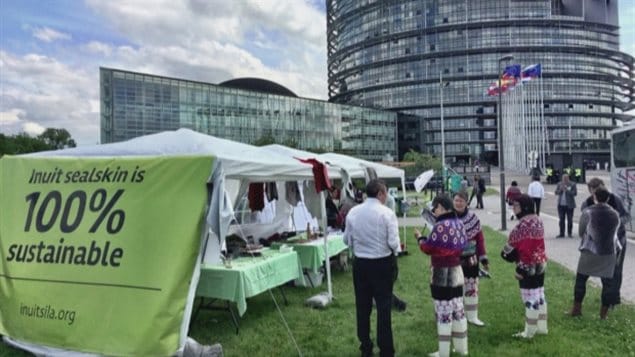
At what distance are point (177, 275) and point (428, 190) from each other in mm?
37557

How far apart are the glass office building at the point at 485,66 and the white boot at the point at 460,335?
102 m

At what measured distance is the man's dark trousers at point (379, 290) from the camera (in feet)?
16.8

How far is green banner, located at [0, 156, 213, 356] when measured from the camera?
5102 mm

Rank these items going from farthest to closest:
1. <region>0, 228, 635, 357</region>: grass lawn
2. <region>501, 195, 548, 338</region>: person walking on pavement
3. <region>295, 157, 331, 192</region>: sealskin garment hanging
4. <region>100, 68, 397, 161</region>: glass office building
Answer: <region>100, 68, 397, 161</region>: glass office building < <region>295, 157, 331, 192</region>: sealskin garment hanging < <region>0, 228, 635, 357</region>: grass lawn < <region>501, 195, 548, 338</region>: person walking on pavement

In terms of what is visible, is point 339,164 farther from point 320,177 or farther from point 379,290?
point 379,290

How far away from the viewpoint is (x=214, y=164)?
16.9ft

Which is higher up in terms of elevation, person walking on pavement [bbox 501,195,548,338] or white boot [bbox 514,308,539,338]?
person walking on pavement [bbox 501,195,548,338]

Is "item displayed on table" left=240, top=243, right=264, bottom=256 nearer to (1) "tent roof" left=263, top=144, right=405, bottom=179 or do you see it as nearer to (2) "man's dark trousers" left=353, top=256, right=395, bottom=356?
(1) "tent roof" left=263, top=144, right=405, bottom=179

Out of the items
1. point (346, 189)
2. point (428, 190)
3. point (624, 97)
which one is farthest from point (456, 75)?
point (346, 189)

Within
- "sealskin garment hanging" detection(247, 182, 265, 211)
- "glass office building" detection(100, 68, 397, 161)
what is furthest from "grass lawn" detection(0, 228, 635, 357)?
"glass office building" detection(100, 68, 397, 161)

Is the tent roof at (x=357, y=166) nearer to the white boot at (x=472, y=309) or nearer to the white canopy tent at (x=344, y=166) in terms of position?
the white canopy tent at (x=344, y=166)

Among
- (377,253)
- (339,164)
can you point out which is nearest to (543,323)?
(377,253)

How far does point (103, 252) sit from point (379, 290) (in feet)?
10.1

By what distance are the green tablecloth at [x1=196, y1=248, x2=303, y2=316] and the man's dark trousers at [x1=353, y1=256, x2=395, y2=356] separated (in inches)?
60.1
